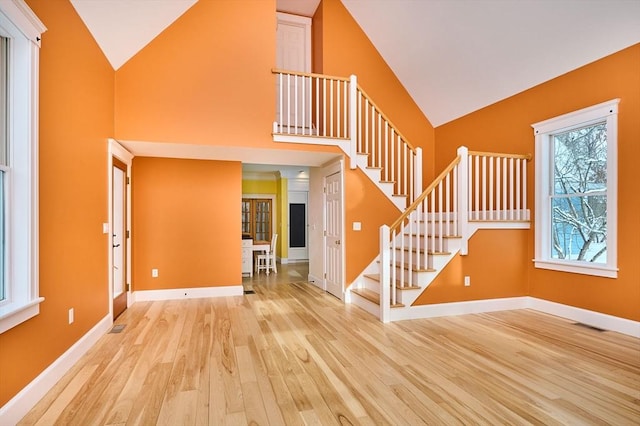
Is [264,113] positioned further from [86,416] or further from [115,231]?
[86,416]

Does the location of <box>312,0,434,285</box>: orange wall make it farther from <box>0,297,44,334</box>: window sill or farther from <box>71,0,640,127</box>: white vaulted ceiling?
<box>0,297,44,334</box>: window sill

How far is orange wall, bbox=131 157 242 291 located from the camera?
5422 mm

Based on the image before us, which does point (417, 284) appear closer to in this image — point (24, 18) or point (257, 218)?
point (24, 18)

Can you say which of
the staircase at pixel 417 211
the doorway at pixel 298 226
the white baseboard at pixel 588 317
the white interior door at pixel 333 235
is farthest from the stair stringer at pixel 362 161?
the doorway at pixel 298 226

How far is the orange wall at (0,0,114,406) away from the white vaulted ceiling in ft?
1.58

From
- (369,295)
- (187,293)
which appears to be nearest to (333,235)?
(369,295)

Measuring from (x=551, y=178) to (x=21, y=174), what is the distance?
566 cm

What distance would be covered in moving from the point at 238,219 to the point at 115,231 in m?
1.91

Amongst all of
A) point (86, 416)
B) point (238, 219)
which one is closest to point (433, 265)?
point (238, 219)

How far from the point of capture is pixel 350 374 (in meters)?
2.75

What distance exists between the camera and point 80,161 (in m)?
3.18

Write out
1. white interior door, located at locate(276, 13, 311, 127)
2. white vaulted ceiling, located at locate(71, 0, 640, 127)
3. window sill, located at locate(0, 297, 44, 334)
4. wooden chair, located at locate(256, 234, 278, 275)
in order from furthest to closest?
wooden chair, located at locate(256, 234, 278, 275) < white interior door, located at locate(276, 13, 311, 127) < white vaulted ceiling, located at locate(71, 0, 640, 127) < window sill, located at locate(0, 297, 44, 334)

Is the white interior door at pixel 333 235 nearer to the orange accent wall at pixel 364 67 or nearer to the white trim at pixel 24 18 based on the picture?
the orange accent wall at pixel 364 67

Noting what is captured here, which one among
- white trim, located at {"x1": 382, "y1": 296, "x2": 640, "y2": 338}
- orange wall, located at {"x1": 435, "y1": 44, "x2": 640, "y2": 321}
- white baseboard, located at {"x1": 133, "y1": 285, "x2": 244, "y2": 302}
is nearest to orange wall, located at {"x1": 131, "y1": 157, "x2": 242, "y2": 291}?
white baseboard, located at {"x1": 133, "y1": 285, "x2": 244, "y2": 302}
